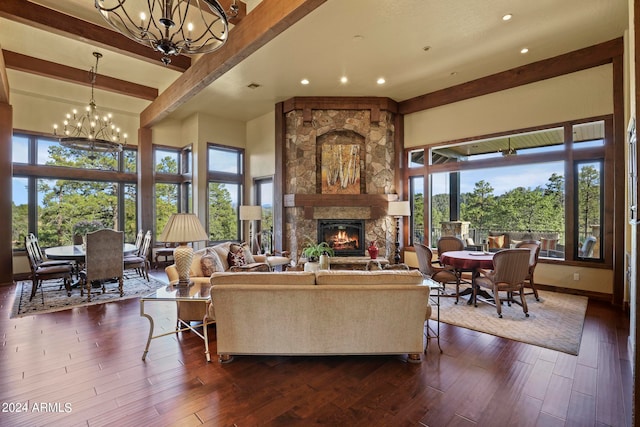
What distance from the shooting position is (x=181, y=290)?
10.3ft

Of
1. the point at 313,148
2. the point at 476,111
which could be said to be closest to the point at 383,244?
the point at 313,148

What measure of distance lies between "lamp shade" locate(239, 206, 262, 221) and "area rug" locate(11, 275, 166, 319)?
238 centimetres

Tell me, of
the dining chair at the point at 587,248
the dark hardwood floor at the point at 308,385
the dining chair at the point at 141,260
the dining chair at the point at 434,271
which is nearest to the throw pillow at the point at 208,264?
the dark hardwood floor at the point at 308,385

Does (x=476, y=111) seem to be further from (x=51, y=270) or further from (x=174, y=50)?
(x=51, y=270)

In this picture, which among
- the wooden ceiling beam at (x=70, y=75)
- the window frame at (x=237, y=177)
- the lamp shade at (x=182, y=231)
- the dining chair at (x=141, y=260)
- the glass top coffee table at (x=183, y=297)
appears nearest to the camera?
the glass top coffee table at (x=183, y=297)

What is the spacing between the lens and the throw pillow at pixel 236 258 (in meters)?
4.53

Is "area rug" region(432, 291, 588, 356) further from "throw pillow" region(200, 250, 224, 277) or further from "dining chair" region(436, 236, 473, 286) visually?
"throw pillow" region(200, 250, 224, 277)

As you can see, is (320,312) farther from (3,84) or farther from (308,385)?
(3,84)

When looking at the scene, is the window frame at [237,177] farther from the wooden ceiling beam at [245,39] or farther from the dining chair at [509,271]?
the dining chair at [509,271]

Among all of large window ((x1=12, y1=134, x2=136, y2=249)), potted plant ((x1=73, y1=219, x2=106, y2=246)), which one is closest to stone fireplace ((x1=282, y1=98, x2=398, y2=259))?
large window ((x1=12, y1=134, x2=136, y2=249))

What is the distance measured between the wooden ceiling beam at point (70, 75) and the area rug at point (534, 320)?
24.8 ft

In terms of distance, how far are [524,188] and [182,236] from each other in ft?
20.6

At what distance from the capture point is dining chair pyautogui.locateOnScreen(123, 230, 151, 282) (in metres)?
5.68

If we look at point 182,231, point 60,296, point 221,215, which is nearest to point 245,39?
point 182,231
